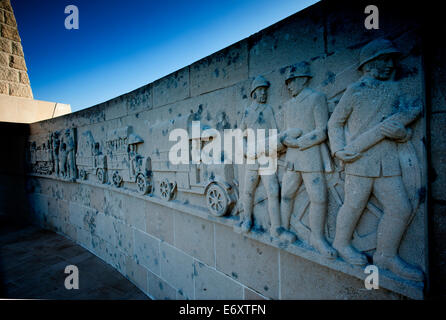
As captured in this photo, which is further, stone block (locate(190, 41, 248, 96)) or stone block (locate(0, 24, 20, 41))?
stone block (locate(0, 24, 20, 41))

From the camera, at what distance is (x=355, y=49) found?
1.39m

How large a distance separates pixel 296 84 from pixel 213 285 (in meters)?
2.43

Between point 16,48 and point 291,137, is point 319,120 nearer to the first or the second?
point 291,137

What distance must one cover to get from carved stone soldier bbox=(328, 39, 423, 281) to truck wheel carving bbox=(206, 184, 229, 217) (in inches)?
44.3

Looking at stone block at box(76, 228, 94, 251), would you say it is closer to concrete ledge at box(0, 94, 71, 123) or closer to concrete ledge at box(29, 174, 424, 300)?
concrete ledge at box(29, 174, 424, 300)

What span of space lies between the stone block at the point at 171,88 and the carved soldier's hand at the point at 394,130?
2.09 meters

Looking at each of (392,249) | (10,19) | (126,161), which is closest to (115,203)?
(126,161)

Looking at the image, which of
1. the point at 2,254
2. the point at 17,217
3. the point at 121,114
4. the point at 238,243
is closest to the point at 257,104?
the point at 238,243

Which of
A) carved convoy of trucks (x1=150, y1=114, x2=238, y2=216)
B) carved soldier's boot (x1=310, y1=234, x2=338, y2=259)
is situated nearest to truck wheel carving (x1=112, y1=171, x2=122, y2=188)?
carved convoy of trucks (x1=150, y1=114, x2=238, y2=216)

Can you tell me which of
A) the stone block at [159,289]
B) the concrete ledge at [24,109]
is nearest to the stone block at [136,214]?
the stone block at [159,289]

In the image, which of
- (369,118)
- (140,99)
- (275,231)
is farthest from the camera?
(140,99)

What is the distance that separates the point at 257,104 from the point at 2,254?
6.88 metres

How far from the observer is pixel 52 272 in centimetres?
391

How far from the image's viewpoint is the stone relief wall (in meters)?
1.25
